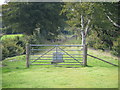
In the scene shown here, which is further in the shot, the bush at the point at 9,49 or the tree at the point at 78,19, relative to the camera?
the tree at the point at 78,19

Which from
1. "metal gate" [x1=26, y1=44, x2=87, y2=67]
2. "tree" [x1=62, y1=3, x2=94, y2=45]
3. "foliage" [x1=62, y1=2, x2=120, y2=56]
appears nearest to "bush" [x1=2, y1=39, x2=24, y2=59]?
"metal gate" [x1=26, y1=44, x2=87, y2=67]

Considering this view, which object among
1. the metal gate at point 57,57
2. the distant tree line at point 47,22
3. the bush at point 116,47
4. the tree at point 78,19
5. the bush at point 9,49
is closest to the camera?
the metal gate at point 57,57

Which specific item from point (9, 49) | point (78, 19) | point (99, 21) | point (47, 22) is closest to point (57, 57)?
point (99, 21)

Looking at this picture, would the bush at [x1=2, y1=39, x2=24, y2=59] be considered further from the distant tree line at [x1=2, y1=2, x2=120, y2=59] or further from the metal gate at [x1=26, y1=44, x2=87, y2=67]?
the distant tree line at [x1=2, y1=2, x2=120, y2=59]

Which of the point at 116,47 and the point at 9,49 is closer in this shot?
the point at 116,47

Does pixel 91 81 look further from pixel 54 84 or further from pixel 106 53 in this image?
pixel 106 53

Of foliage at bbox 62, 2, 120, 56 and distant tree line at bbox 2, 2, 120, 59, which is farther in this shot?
distant tree line at bbox 2, 2, 120, 59

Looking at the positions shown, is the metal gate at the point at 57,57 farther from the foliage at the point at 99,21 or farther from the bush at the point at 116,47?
the bush at the point at 116,47

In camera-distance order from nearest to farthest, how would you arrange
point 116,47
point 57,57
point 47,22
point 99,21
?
1. point 99,21
2. point 57,57
3. point 116,47
4. point 47,22

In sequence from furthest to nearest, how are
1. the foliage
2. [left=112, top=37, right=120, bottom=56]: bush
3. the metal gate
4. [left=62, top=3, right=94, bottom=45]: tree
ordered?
[left=62, top=3, right=94, bottom=45]: tree < [left=112, top=37, right=120, bottom=56]: bush < the metal gate < the foliage

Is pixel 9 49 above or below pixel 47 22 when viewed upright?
→ below

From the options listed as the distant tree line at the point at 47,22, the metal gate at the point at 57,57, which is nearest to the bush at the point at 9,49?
the metal gate at the point at 57,57

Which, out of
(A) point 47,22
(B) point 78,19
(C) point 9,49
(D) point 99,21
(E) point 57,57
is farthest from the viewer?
(A) point 47,22

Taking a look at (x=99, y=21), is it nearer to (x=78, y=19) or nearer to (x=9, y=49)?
(x=9, y=49)
